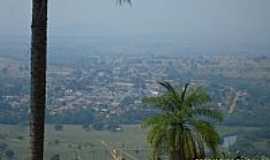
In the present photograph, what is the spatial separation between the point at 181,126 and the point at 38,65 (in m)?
4.10

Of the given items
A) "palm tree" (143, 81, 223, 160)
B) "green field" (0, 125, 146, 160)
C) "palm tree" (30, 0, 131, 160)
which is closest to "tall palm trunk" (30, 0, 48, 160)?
"palm tree" (30, 0, 131, 160)

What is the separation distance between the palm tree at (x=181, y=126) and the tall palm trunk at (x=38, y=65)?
3.84 m

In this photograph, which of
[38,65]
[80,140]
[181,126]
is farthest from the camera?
[80,140]

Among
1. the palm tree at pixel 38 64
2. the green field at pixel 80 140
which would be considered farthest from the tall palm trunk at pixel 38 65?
the green field at pixel 80 140

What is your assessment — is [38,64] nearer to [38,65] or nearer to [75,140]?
[38,65]

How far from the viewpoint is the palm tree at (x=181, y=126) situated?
8.75 m

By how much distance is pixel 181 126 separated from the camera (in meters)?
8.76

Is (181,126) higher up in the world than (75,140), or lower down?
higher up

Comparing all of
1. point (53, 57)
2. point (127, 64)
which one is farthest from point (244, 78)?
point (53, 57)

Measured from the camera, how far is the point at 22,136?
22344mm

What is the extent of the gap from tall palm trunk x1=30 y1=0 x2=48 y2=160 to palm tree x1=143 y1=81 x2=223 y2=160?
3.84 m

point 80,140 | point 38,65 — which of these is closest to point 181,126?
point 38,65

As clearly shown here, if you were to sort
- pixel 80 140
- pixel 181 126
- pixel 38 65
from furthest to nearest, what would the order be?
1. pixel 80 140
2. pixel 181 126
3. pixel 38 65

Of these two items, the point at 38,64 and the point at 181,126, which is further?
the point at 181,126
